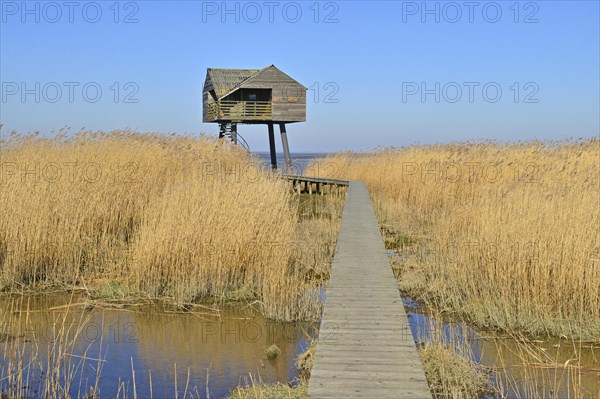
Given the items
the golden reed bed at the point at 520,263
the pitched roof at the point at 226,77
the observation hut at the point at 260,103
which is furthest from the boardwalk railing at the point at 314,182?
the golden reed bed at the point at 520,263

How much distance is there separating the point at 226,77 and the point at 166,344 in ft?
60.4

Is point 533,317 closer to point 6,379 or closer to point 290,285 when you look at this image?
point 290,285

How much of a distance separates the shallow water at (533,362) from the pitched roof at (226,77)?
56.5 ft

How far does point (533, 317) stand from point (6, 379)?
16.5 feet

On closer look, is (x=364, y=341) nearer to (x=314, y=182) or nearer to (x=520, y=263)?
(x=520, y=263)

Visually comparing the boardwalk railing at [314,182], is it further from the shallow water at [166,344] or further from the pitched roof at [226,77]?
the shallow water at [166,344]

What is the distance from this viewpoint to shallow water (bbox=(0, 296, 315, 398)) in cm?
535

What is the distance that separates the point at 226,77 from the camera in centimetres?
2377

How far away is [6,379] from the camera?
204 inches

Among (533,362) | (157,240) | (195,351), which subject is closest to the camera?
(533,362)

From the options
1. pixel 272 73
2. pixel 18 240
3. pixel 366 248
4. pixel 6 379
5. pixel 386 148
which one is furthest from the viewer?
pixel 386 148

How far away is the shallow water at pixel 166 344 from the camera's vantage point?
5.35 meters

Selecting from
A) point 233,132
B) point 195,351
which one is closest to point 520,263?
point 195,351

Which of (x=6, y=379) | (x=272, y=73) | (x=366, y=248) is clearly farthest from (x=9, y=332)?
(x=272, y=73)
